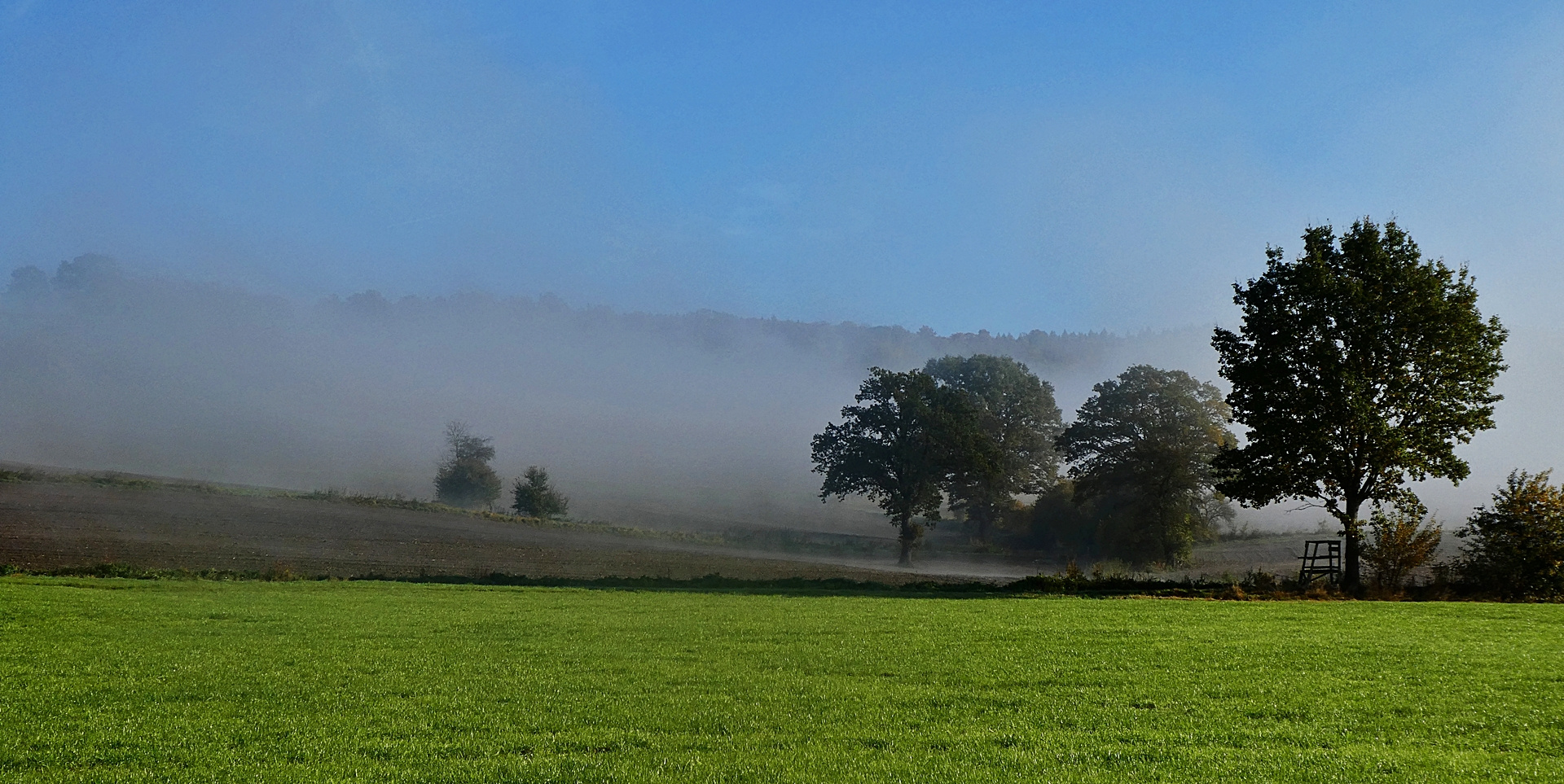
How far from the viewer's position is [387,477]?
428 feet

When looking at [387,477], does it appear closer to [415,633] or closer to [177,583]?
[177,583]

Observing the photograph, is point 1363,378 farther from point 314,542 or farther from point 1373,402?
point 314,542

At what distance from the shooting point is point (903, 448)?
Result: 84.9m

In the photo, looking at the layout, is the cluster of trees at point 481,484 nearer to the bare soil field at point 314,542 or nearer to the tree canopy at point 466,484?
the tree canopy at point 466,484

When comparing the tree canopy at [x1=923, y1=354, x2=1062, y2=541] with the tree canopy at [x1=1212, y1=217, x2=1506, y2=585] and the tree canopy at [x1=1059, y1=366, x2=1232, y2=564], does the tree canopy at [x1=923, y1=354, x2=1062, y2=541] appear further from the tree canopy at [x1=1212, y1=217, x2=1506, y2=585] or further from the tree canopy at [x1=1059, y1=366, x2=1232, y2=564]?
the tree canopy at [x1=1212, y1=217, x2=1506, y2=585]

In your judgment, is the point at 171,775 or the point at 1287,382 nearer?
the point at 171,775

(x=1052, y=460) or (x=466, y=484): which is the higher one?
(x=1052, y=460)

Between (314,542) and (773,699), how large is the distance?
57.7m

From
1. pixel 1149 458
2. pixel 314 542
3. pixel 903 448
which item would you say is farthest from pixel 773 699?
pixel 903 448

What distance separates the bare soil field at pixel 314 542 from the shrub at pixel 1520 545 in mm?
28479

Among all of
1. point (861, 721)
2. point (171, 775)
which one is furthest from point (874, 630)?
point (171, 775)

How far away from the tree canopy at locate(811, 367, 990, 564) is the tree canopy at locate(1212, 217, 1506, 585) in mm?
41000

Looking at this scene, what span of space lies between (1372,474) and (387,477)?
124 m

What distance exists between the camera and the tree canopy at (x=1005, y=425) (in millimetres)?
93875
